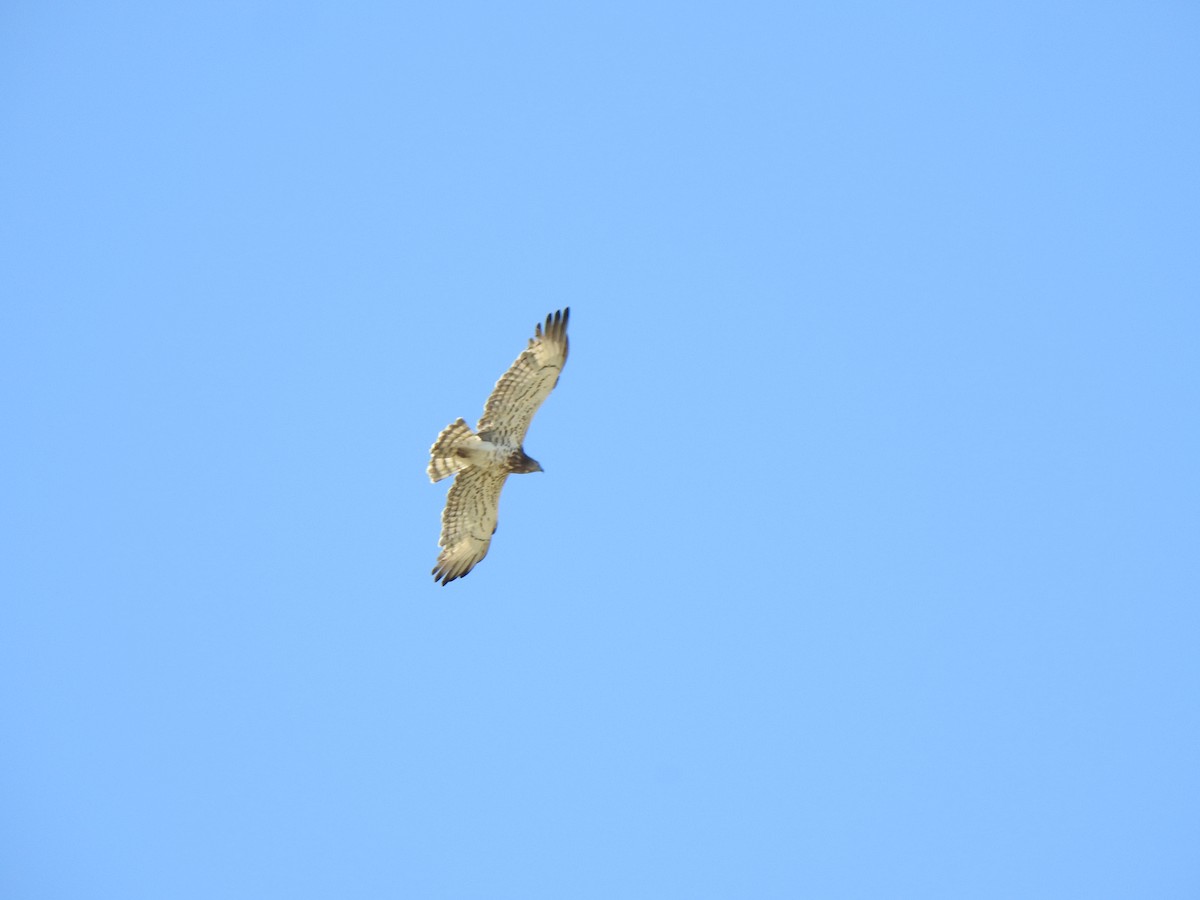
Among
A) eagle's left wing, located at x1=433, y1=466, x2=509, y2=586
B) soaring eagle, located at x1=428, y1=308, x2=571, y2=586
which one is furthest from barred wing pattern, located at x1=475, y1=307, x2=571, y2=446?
eagle's left wing, located at x1=433, y1=466, x2=509, y2=586

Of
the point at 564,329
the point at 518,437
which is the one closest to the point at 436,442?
the point at 518,437

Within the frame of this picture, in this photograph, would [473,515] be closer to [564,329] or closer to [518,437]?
[518,437]

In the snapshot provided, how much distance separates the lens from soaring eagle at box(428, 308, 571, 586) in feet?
52.8

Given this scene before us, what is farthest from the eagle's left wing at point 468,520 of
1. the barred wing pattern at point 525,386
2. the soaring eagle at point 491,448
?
the barred wing pattern at point 525,386

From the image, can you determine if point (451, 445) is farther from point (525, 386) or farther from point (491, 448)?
point (525, 386)

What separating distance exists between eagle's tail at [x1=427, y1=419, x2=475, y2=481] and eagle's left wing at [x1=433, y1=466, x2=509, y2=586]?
0.62 feet

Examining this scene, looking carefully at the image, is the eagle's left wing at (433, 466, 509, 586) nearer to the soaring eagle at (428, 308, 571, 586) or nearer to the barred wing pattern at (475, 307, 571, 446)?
the soaring eagle at (428, 308, 571, 586)

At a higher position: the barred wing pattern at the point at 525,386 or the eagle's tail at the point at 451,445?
the barred wing pattern at the point at 525,386

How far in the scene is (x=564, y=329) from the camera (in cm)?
1609

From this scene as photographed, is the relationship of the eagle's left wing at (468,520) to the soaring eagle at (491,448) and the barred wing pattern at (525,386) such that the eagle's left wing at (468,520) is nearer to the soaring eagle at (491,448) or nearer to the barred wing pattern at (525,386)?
the soaring eagle at (491,448)

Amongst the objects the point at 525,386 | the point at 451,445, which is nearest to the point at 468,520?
the point at 451,445

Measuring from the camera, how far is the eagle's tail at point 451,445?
16484mm

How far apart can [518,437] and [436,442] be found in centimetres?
89

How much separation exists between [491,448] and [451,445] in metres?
0.44
